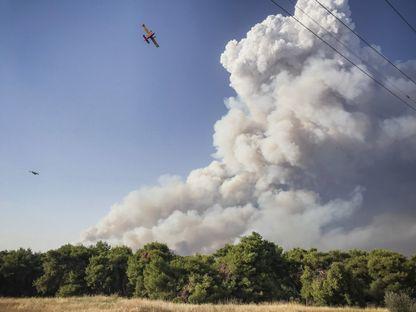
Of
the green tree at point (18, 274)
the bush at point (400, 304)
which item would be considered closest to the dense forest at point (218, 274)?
the green tree at point (18, 274)

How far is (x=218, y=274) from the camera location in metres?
47.7

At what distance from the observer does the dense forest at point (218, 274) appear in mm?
44750

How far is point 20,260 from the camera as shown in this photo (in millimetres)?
59969

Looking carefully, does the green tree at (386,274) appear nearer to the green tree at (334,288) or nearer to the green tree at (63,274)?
the green tree at (334,288)

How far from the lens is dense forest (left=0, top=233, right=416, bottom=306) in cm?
4475

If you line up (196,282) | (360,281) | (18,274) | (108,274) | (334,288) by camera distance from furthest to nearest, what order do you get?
1. (18,274)
2. (108,274)
3. (360,281)
4. (196,282)
5. (334,288)

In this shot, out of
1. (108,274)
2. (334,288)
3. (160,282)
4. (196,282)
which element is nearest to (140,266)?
(108,274)

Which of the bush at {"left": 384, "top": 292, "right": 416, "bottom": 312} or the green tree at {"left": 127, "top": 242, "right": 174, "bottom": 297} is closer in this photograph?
the bush at {"left": 384, "top": 292, "right": 416, "bottom": 312}

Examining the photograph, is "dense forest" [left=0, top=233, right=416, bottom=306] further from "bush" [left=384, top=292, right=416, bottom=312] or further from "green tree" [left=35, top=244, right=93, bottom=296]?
"bush" [left=384, top=292, right=416, bottom=312]

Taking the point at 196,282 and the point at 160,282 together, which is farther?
the point at 160,282

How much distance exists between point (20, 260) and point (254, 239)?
36.4m

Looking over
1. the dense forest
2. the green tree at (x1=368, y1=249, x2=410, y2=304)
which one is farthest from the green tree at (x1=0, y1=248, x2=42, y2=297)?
the green tree at (x1=368, y1=249, x2=410, y2=304)

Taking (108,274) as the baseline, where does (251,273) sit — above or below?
below

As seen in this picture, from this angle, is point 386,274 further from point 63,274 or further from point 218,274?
point 63,274
